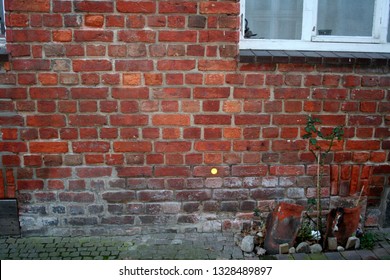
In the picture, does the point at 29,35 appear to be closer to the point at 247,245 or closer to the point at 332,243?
the point at 247,245

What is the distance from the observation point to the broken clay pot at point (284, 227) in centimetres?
302

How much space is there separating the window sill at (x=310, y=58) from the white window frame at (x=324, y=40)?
0.10m

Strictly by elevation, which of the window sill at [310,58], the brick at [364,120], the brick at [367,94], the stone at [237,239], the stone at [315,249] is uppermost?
the window sill at [310,58]

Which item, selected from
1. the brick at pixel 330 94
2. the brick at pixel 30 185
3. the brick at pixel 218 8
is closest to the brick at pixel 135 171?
the brick at pixel 30 185

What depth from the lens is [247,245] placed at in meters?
3.03

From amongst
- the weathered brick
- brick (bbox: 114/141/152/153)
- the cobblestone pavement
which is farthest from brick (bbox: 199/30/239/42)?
the cobblestone pavement

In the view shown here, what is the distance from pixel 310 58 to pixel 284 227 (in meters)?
1.47

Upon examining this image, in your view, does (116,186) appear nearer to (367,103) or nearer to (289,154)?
(289,154)

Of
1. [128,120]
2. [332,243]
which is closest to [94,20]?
[128,120]

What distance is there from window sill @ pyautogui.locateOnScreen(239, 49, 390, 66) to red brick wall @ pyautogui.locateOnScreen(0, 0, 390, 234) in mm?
62

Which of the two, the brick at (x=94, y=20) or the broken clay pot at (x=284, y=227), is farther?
the broken clay pot at (x=284, y=227)

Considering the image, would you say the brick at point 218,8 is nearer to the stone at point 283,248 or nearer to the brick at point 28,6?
the brick at point 28,6

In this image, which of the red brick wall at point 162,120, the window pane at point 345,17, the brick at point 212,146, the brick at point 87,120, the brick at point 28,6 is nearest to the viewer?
the brick at point 28,6

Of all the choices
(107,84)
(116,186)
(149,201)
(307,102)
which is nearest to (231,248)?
(149,201)
